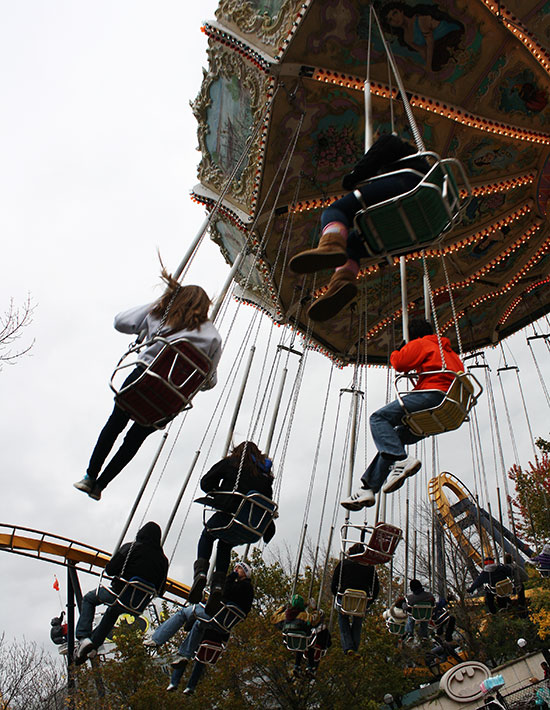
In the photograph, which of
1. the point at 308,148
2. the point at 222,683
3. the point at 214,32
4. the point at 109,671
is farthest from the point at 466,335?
the point at 109,671

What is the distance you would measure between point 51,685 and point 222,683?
1061cm

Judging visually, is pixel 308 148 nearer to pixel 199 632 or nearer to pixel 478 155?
pixel 478 155

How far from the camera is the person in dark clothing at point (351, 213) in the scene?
3.22 meters

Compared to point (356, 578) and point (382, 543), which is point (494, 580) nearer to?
point (356, 578)

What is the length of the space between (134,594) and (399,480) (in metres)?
2.10

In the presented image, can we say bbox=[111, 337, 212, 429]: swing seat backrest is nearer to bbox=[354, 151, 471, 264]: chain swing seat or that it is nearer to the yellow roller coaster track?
bbox=[354, 151, 471, 264]: chain swing seat

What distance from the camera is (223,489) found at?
425cm

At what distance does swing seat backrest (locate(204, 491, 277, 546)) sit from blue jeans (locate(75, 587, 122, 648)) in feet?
2.87

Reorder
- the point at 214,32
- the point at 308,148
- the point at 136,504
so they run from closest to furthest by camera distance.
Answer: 1. the point at 136,504
2. the point at 214,32
3. the point at 308,148

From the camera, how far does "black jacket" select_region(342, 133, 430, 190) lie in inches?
131

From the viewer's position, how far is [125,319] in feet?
12.4

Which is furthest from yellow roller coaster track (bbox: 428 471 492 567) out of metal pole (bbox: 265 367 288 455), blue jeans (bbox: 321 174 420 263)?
blue jeans (bbox: 321 174 420 263)

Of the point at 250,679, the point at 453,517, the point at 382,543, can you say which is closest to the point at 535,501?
the point at 453,517

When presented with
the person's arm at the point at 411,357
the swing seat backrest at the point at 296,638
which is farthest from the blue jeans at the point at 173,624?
the person's arm at the point at 411,357
